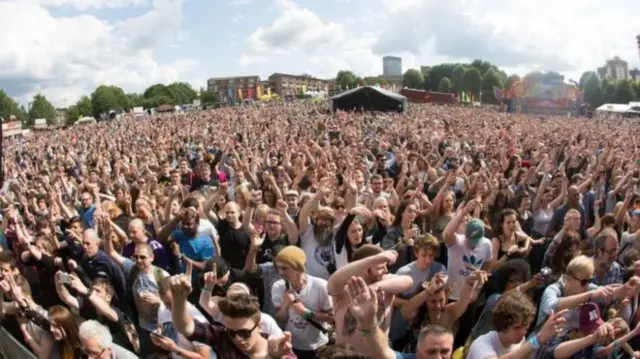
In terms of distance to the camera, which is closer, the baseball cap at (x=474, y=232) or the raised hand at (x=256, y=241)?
the baseball cap at (x=474, y=232)

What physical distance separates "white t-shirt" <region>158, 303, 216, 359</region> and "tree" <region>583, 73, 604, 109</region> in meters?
91.5

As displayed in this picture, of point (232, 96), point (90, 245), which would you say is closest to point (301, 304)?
point (90, 245)

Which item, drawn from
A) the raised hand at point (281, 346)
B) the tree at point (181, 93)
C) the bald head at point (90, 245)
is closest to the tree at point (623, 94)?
the tree at point (181, 93)

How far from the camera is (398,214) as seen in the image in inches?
211

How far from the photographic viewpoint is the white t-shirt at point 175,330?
320 cm

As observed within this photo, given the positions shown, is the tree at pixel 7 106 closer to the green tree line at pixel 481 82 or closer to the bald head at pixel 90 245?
the green tree line at pixel 481 82

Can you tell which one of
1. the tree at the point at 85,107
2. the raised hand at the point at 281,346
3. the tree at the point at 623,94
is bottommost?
the raised hand at the point at 281,346

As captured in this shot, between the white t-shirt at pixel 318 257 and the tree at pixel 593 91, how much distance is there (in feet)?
295

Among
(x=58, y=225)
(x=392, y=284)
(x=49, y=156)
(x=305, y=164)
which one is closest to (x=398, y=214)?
(x=392, y=284)

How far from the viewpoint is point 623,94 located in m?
83.2

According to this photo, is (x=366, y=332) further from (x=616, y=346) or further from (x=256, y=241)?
(x=256, y=241)

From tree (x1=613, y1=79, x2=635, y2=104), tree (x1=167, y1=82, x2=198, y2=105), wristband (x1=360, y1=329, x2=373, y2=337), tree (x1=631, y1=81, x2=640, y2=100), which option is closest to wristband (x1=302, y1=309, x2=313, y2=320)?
wristband (x1=360, y1=329, x2=373, y2=337)

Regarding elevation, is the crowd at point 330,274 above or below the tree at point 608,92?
below

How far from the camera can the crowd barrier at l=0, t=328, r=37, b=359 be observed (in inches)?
154
